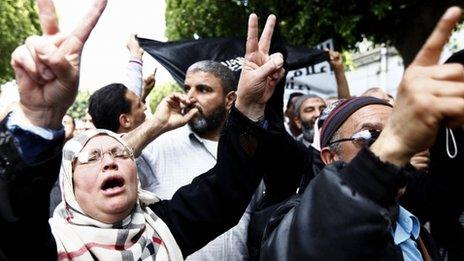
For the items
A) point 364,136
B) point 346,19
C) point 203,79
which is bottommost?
point 346,19

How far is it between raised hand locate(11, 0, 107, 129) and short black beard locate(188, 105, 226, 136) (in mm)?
1616

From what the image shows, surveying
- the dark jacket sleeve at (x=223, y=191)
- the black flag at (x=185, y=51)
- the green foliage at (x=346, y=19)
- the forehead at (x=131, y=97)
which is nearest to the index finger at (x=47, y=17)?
the dark jacket sleeve at (x=223, y=191)

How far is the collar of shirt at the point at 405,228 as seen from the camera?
5.75 ft

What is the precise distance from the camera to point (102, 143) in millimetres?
2281

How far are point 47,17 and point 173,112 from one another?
5.54ft

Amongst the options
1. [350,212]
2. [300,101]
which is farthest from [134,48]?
[350,212]

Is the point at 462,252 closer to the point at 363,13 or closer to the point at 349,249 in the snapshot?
the point at 349,249

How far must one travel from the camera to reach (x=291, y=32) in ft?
31.1

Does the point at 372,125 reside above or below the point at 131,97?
above

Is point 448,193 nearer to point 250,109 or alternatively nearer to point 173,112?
point 250,109

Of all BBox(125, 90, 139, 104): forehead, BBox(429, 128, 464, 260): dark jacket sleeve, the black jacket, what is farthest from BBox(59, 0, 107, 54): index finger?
BBox(125, 90, 139, 104): forehead

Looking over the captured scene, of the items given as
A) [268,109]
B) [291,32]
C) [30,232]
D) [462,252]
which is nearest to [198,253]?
[268,109]

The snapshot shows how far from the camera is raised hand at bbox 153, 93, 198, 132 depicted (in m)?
3.03

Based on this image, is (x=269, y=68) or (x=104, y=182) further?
(x=104, y=182)
